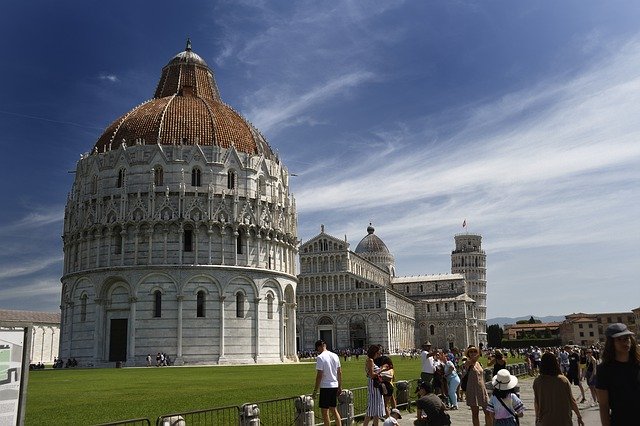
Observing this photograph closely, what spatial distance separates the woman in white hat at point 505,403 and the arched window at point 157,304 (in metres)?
42.7

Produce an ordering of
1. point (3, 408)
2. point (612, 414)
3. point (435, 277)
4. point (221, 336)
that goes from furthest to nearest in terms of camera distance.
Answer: point (435, 277), point (221, 336), point (3, 408), point (612, 414)

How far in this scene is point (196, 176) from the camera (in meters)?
52.8

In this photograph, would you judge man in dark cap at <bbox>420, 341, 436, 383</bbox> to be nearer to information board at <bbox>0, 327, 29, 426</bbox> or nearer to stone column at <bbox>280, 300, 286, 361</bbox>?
information board at <bbox>0, 327, 29, 426</bbox>

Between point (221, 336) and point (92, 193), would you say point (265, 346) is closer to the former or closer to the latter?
point (221, 336)

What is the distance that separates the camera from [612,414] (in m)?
6.65

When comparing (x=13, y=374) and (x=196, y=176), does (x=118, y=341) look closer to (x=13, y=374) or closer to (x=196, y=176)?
(x=196, y=176)

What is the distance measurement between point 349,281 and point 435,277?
39252mm

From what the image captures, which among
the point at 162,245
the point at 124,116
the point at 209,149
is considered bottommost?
the point at 162,245

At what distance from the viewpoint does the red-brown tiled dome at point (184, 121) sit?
5438 cm

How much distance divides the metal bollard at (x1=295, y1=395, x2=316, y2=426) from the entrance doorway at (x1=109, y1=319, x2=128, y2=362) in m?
39.9

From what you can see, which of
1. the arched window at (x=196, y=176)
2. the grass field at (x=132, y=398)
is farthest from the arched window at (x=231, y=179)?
the grass field at (x=132, y=398)

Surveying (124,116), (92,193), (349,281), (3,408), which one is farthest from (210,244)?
(349,281)

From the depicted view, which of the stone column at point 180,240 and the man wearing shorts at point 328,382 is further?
the stone column at point 180,240

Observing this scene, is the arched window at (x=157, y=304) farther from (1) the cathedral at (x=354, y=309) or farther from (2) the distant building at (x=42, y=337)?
(2) the distant building at (x=42, y=337)
